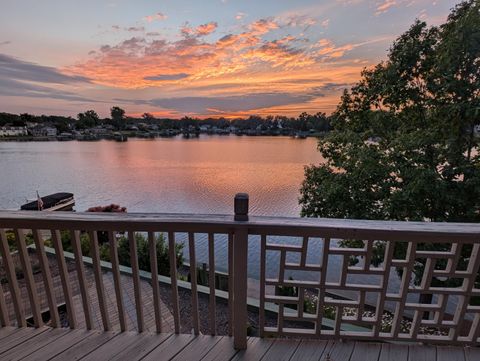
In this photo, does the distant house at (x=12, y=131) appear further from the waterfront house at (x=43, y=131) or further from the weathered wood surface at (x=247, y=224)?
the weathered wood surface at (x=247, y=224)

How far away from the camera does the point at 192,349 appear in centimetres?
168

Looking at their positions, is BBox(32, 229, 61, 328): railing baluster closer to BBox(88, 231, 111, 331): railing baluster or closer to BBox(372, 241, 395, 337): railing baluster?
BBox(88, 231, 111, 331): railing baluster

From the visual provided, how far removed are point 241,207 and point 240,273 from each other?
16.2 inches

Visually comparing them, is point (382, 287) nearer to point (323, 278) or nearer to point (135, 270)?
point (323, 278)

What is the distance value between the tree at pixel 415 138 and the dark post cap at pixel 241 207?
4070mm

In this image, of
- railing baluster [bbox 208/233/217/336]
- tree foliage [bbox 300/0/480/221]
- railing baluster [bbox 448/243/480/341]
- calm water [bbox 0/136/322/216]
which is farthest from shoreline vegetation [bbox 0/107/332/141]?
railing baluster [bbox 208/233/217/336]

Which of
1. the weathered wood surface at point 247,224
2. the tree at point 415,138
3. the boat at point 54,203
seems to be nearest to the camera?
the weathered wood surface at point 247,224

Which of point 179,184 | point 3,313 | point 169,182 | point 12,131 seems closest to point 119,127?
point 12,131

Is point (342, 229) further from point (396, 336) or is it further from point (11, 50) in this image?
point (11, 50)

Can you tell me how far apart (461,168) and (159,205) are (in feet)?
45.1

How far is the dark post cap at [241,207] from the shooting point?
147 cm

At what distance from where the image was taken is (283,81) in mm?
10242

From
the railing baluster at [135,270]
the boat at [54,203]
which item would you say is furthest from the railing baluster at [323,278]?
the boat at [54,203]

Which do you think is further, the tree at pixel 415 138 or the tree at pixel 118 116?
the tree at pixel 118 116
